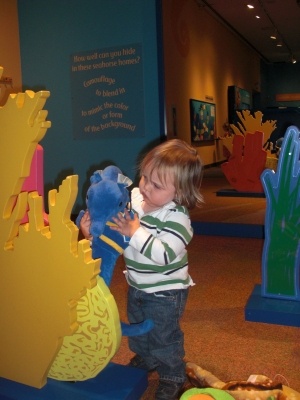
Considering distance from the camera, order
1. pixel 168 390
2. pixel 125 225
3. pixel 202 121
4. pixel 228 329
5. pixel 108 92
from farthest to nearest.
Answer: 1. pixel 202 121
2. pixel 108 92
3. pixel 228 329
4. pixel 168 390
5. pixel 125 225

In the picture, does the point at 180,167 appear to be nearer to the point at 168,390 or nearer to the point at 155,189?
the point at 155,189

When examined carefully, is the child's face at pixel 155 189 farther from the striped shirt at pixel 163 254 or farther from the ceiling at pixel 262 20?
the ceiling at pixel 262 20

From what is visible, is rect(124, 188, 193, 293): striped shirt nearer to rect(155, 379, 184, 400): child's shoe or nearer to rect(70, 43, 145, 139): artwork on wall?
rect(155, 379, 184, 400): child's shoe

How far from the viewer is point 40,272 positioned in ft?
3.48

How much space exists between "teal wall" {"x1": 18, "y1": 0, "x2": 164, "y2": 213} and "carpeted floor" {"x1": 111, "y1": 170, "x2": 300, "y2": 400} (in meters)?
1.15

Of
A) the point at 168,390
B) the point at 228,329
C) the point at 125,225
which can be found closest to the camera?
the point at 125,225

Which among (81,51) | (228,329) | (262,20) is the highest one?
(262,20)

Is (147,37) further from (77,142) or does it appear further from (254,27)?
(254,27)

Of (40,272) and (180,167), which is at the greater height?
(180,167)

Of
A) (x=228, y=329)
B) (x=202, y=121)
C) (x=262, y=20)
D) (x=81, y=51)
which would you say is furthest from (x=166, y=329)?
(x=262, y=20)

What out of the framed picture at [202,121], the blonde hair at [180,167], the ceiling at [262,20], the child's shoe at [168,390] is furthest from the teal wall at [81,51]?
the ceiling at [262,20]

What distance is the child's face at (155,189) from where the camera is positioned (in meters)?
1.28

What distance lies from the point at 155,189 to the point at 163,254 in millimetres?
196

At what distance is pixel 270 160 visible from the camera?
4.39 metres
